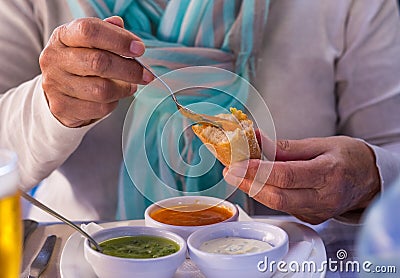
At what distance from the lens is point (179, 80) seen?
0.70 meters

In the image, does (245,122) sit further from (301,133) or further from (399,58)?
(399,58)

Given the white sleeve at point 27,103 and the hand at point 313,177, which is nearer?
the hand at point 313,177

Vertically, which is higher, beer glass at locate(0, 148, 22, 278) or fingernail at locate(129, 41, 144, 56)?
fingernail at locate(129, 41, 144, 56)

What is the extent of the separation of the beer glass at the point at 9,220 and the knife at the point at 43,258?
0.32 m

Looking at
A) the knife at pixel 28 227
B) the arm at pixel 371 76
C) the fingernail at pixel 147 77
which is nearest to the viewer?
the fingernail at pixel 147 77

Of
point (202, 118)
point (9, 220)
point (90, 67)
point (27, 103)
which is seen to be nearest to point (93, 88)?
point (90, 67)

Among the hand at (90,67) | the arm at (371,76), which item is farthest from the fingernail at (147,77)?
the arm at (371,76)

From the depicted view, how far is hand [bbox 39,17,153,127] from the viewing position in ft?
2.19

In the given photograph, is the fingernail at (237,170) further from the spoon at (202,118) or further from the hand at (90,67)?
the hand at (90,67)

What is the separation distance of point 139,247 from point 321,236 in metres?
0.30

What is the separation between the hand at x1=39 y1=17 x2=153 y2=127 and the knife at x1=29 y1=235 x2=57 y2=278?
0.56 feet

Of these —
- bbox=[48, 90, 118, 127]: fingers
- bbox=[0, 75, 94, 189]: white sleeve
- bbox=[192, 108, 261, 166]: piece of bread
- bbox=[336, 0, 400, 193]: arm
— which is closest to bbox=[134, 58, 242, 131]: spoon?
bbox=[192, 108, 261, 166]: piece of bread

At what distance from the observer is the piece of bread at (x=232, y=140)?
0.67 metres

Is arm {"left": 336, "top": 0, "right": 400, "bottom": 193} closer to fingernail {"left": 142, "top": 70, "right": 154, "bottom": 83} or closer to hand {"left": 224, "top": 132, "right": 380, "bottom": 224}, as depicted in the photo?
hand {"left": 224, "top": 132, "right": 380, "bottom": 224}
